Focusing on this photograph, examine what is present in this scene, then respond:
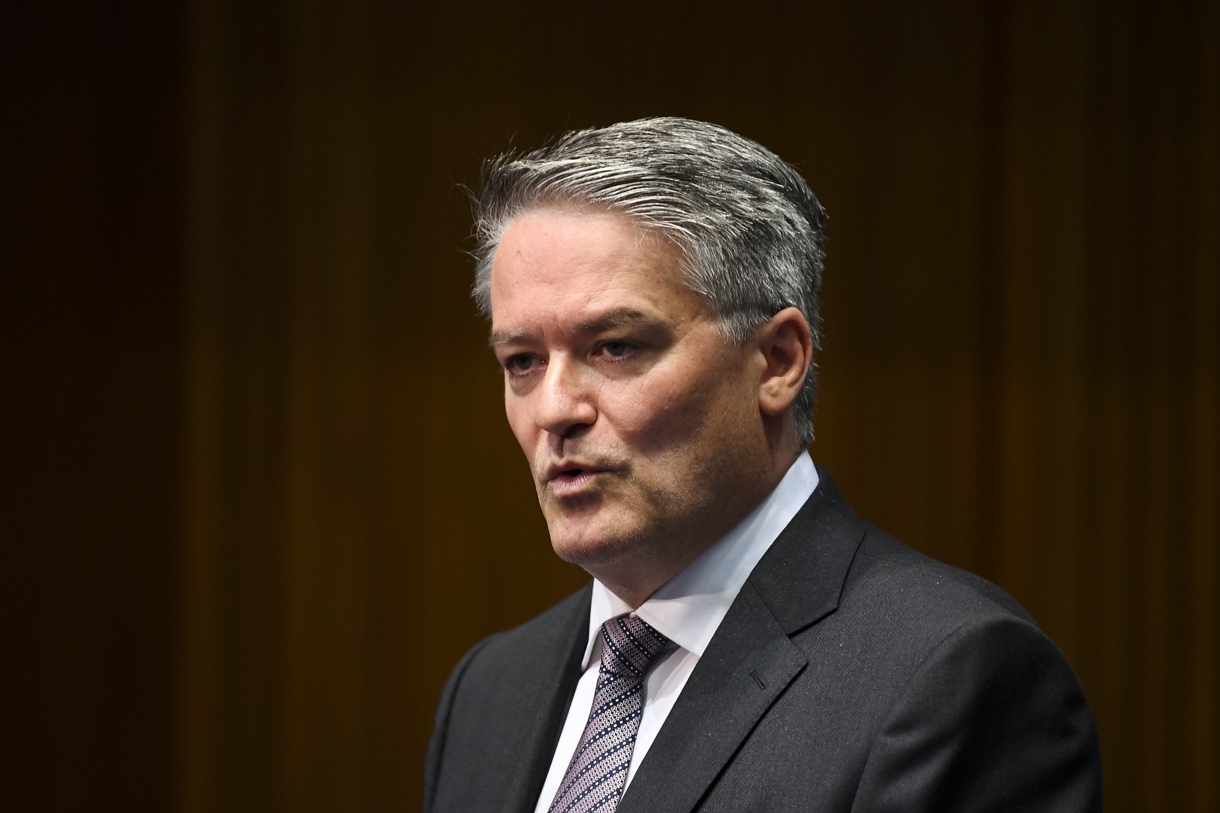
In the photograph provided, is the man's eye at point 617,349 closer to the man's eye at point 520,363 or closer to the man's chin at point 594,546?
the man's eye at point 520,363

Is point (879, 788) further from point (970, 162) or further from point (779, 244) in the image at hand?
point (970, 162)

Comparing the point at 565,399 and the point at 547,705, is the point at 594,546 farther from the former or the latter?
the point at 547,705

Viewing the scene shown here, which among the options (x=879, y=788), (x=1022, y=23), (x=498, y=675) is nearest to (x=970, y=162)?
(x=1022, y=23)

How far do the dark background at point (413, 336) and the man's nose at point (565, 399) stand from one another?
1526 mm

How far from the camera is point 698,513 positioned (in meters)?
1.49

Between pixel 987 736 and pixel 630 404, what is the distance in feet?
1.82

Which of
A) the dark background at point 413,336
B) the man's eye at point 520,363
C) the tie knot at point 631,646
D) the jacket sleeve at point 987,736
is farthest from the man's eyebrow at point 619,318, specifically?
the dark background at point 413,336

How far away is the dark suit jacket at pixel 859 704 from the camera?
119 centimetres

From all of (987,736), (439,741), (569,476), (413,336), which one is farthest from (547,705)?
(413,336)

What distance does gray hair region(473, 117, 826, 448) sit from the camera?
1.50m

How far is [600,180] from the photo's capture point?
4.96 ft

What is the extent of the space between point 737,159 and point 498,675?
0.87 metres

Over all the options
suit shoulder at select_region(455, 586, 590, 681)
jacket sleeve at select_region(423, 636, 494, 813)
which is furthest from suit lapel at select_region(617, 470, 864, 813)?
jacket sleeve at select_region(423, 636, 494, 813)

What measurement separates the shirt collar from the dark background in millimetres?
1456
